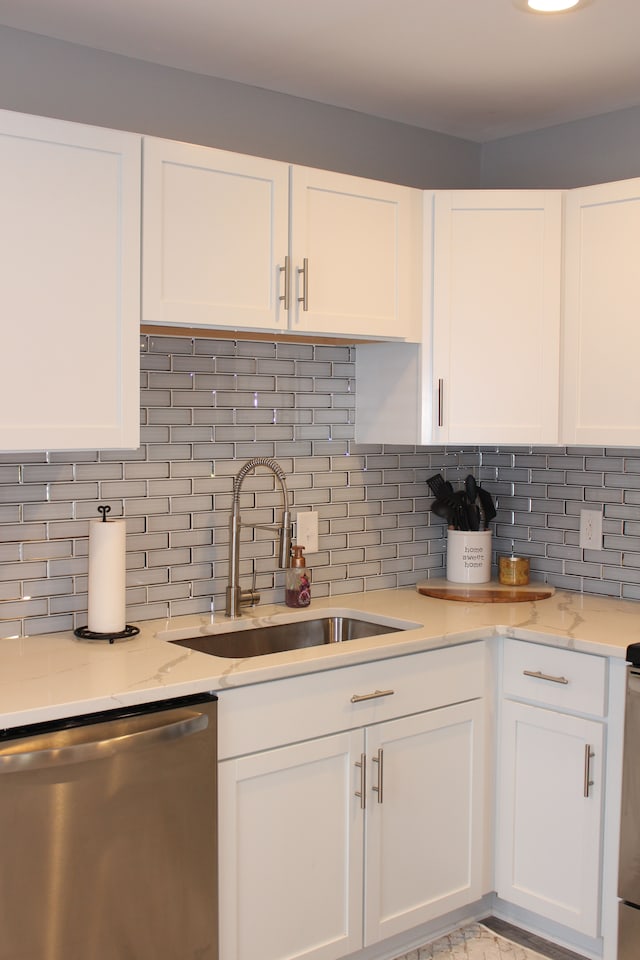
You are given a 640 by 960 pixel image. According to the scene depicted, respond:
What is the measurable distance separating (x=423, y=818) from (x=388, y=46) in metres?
2.10

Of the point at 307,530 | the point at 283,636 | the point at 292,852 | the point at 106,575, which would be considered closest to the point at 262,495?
the point at 307,530

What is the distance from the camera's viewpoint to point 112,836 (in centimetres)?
203

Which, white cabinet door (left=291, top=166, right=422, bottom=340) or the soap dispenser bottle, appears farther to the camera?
the soap dispenser bottle

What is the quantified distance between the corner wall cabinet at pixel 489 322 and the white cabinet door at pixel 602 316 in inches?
1.9

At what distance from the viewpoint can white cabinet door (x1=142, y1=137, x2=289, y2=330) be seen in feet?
7.91

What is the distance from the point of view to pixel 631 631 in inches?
108

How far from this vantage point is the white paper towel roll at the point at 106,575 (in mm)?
2510

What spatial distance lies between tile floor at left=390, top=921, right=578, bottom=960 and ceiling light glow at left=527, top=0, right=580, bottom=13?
248 cm

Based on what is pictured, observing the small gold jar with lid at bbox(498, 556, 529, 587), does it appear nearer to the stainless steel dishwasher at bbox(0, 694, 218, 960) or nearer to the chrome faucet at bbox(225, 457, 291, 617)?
the chrome faucet at bbox(225, 457, 291, 617)

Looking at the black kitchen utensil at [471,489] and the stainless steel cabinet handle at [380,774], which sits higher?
the black kitchen utensil at [471,489]

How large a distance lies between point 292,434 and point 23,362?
107 centimetres

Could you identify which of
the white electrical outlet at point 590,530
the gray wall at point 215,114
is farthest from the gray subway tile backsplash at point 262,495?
the gray wall at point 215,114

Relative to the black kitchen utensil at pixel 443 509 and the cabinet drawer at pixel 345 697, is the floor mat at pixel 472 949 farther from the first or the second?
the black kitchen utensil at pixel 443 509

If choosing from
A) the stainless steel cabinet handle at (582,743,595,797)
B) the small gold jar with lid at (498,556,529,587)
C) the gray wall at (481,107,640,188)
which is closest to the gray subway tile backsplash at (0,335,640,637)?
the small gold jar with lid at (498,556,529,587)
